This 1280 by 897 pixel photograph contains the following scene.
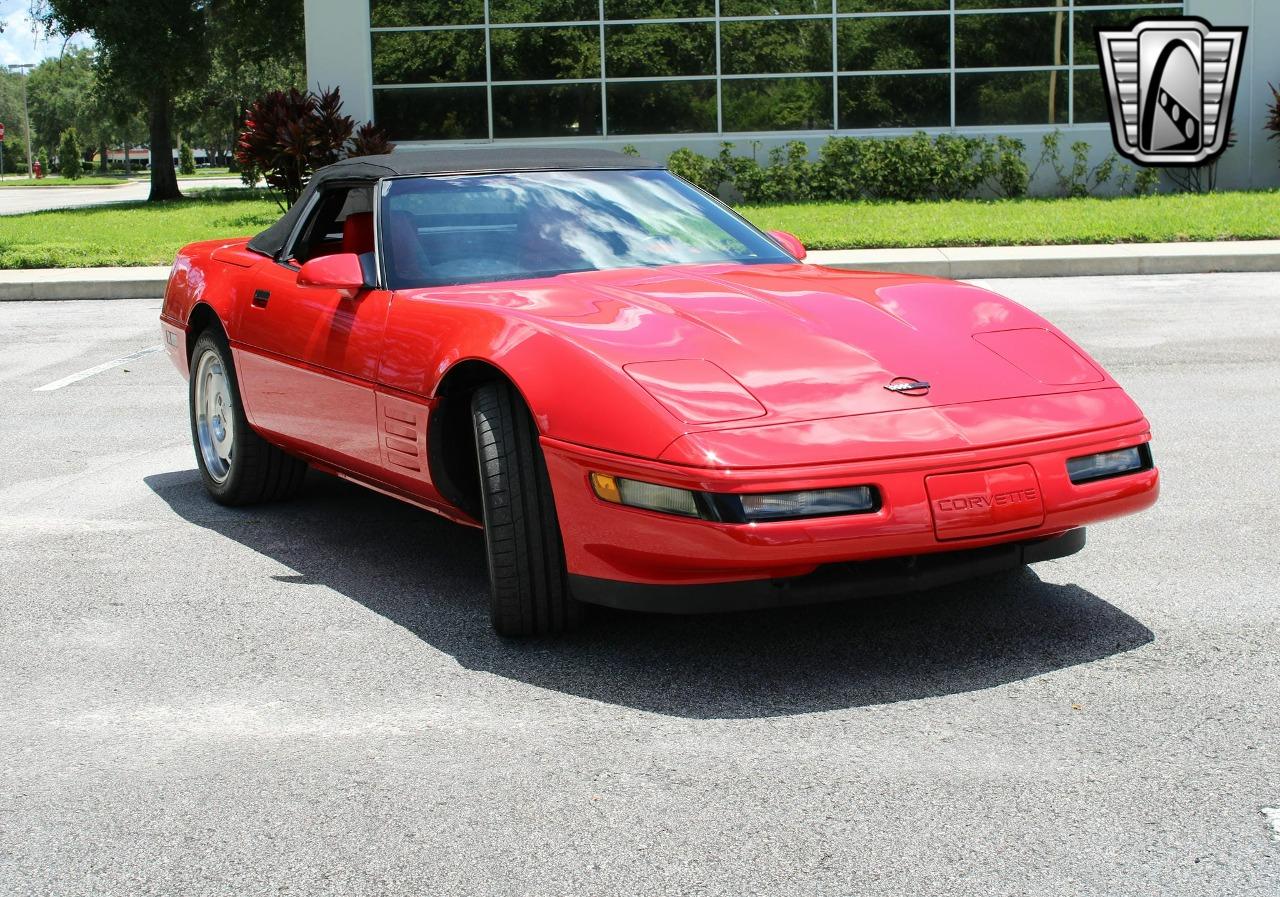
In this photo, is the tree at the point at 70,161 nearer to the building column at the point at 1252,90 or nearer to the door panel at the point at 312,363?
the building column at the point at 1252,90

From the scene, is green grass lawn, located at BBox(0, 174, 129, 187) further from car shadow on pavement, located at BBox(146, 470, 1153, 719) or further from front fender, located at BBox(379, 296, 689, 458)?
front fender, located at BBox(379, 296, 689, 458)

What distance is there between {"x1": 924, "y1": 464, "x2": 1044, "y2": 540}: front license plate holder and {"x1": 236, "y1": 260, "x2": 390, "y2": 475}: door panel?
1.94 m

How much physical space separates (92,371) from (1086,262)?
9.61 m

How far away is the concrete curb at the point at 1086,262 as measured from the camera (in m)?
15.4

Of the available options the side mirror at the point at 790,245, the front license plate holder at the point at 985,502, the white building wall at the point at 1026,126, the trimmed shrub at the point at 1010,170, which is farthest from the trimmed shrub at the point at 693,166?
the front license plate holder at the point at 985,502

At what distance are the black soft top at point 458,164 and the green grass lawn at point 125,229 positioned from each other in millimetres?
12184

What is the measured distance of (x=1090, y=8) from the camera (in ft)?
80.1

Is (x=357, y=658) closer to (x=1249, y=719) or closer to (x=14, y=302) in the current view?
(x=1249, y=719)

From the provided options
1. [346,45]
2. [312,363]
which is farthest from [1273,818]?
[346,45]

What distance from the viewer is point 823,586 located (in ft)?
13.1

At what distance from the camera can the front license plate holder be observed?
391 centimetres

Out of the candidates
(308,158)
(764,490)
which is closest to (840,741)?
(764,490)

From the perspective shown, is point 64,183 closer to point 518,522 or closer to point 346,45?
point 346,45

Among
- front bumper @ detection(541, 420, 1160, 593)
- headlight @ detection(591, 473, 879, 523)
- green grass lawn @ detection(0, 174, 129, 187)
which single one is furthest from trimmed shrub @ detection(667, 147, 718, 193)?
green grass lawn @ detection(0, 174, 129, 187)
